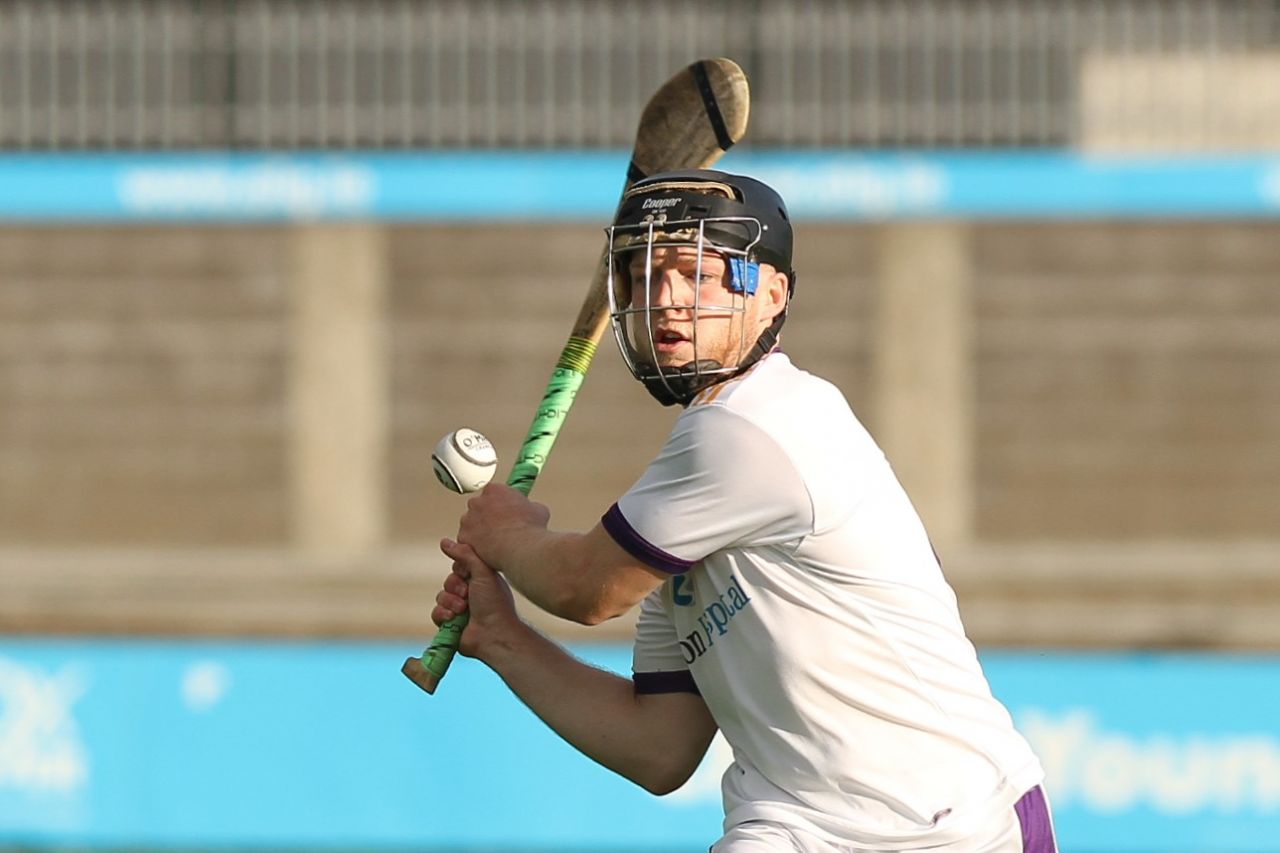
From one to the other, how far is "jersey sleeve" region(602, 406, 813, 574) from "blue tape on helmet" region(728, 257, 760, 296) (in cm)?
25

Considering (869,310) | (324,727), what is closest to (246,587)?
(324,727)

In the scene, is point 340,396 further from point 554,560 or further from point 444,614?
point 554,560

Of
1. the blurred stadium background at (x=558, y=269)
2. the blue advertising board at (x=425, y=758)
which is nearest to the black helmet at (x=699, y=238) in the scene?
the blue advertising board at (x=425, y=758)

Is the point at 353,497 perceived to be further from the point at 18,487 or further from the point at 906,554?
the point at 906,554

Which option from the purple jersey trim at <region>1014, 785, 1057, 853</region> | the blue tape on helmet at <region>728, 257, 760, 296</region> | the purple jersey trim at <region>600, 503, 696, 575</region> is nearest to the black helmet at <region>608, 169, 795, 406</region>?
the blue tape on helmet at <region>728, 257, 760, 296</region>

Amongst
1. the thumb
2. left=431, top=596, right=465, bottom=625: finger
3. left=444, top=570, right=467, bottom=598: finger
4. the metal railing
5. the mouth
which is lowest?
left=431, top=596, right=465, bottom=625: finger

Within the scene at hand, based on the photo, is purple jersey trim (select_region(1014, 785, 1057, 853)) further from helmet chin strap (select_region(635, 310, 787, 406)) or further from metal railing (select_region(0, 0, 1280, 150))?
metal railing (select_region(0, 0, 1280, 150))

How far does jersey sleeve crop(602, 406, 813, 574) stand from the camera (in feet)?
11.0

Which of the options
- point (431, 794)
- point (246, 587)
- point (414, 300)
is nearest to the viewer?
point (431, 794)

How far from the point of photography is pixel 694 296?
349 centimetres

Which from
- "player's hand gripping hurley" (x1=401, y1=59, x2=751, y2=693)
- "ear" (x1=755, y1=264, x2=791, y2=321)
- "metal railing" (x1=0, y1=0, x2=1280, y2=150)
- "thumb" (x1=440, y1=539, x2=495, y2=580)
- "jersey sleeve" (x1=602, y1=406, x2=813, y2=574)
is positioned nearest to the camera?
"jersey sleeve" (x1=602, y1=406, x2=813, y2=574)

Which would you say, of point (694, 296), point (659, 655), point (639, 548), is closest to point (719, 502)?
point (639, 548)

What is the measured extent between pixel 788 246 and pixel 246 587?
763 cm

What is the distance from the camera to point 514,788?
27.4 ft
